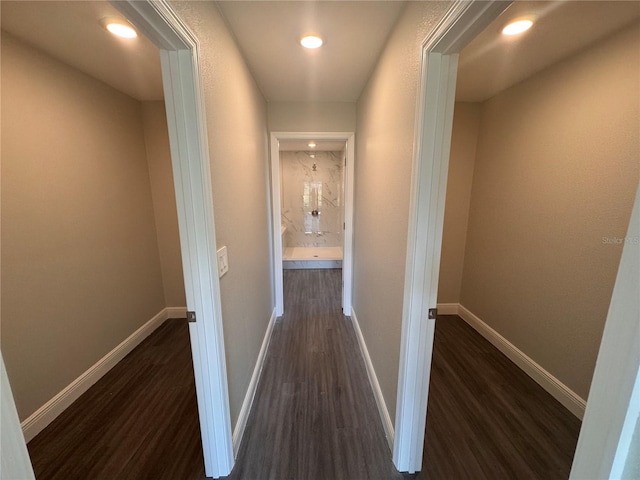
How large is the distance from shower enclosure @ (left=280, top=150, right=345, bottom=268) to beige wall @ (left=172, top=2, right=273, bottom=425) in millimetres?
3396

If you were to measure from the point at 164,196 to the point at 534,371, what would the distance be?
377 centimetres

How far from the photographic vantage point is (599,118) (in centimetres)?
152

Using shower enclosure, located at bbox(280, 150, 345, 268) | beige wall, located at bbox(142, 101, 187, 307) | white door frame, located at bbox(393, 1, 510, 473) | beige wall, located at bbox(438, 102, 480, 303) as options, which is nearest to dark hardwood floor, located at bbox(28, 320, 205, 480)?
beige wall, located at bbox(142, 101, 187, 307)

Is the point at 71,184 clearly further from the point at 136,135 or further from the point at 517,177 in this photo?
the point at 517,177

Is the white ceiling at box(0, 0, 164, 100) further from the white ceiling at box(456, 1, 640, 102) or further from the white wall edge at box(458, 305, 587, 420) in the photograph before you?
the white wall edge at box(458, 305, 587, 420)

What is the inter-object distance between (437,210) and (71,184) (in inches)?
94.7

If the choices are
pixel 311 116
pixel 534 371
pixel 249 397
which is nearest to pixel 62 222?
pixel 249 397

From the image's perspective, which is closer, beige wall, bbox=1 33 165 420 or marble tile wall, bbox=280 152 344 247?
beige wall, bbox=1 33 165 420

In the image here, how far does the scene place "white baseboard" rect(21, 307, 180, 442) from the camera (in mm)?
1560

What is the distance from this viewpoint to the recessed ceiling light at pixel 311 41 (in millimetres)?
1506

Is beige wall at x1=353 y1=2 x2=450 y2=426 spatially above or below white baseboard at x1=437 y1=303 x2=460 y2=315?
above

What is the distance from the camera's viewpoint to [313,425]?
65.0 inches

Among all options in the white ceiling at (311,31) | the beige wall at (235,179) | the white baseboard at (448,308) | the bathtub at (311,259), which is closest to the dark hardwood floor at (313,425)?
the beige wall at (235,179)

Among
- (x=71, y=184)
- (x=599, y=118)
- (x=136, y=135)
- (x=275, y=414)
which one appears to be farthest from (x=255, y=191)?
(x=599, y=118)
